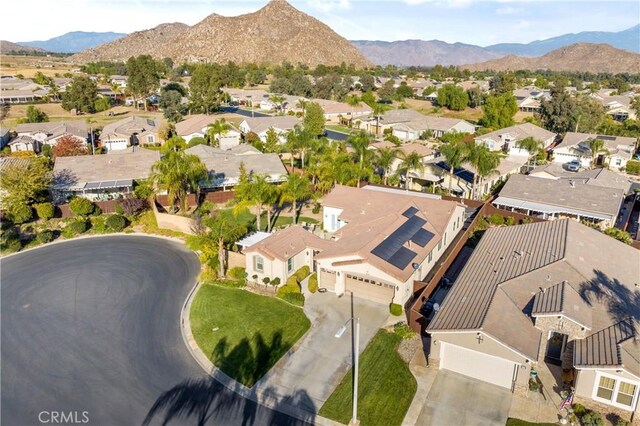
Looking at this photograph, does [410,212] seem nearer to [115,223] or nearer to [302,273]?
[302,273]

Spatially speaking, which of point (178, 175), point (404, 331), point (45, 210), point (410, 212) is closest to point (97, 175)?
point (45, 210)

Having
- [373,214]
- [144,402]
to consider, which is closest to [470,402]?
[144,402]

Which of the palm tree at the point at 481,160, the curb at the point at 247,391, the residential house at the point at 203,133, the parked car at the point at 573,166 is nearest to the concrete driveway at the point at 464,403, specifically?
the curb at the point at 247,391

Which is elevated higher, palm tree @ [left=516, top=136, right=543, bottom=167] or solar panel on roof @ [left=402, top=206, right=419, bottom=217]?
palm tree @ [left=516, top=136, right=543, bottom=167]

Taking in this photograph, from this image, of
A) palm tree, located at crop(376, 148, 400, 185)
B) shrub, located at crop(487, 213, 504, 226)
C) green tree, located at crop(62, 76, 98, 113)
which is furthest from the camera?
green tree, located at crop(62, 76, 98, 113)

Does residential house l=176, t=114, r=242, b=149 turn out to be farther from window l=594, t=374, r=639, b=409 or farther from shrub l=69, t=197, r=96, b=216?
window l=594, t=374, r=639, b=409

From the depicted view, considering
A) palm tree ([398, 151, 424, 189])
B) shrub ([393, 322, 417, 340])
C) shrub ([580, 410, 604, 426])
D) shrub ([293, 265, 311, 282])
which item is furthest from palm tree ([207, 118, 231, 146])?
shrub ([580, 410, 604, 426])

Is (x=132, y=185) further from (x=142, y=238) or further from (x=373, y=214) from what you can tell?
(x=373, y=214)
